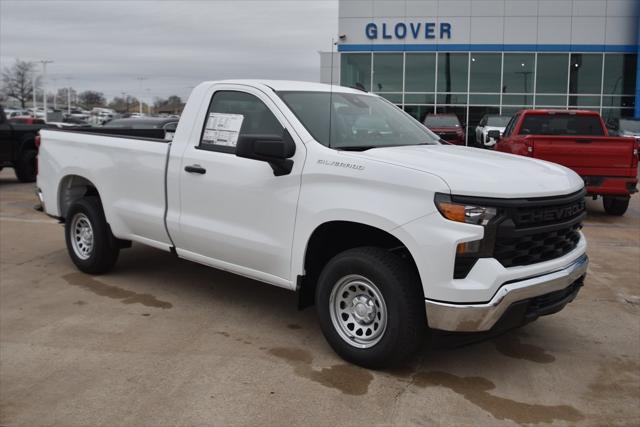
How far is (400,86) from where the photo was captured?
32.2 metres

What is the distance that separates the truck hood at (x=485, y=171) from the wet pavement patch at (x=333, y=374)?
1349 millimetres

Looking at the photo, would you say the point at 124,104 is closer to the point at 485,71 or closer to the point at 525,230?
the point at 485,71

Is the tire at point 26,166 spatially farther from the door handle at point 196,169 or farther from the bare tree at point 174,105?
the door handle at point 196,169

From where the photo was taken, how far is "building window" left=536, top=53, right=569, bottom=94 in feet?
104

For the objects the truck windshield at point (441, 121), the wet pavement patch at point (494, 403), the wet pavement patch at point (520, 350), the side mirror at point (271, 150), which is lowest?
the wet pavement patch at point (494, 403)

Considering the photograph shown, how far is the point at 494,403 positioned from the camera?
3.94 meters

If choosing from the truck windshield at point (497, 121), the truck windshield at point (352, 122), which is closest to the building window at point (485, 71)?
the truck windshield at point (497, 121)

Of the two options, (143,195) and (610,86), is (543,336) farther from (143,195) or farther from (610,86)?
(610,86)

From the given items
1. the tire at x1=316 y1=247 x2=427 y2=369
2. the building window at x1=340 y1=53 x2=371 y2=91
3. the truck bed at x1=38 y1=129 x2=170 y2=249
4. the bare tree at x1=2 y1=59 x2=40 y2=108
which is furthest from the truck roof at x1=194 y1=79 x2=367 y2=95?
the bare tree at x1=2 y1=59 x2=40 y2=108

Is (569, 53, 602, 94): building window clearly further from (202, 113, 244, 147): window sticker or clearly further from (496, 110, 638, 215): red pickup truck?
(202, 113, 244, 147): window sticker

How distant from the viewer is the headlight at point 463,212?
384 centimetres

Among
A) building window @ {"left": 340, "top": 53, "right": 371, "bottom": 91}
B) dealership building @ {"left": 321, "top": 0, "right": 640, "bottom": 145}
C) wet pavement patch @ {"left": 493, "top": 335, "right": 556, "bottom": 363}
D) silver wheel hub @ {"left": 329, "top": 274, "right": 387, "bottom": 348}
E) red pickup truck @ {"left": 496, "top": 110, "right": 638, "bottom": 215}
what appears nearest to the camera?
silver wheel hub @ {"left": 329, "top": 274, "right": 387, "bottom": 348}

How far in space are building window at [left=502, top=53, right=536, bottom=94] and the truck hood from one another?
28411mm

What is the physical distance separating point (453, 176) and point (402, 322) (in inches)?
37.2
